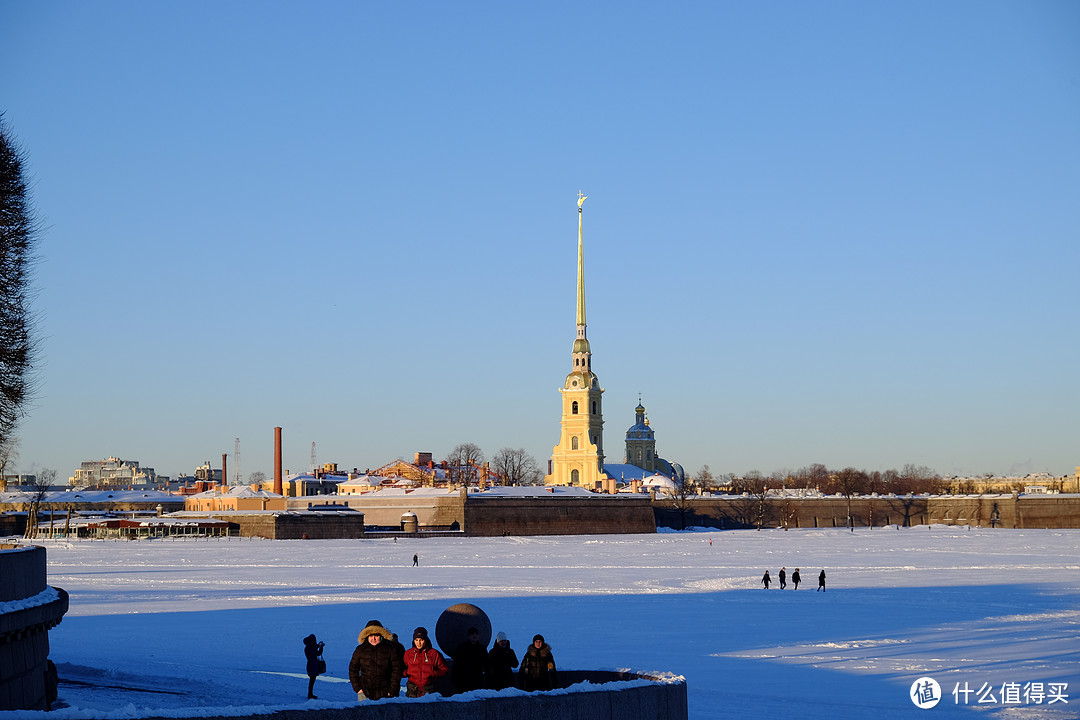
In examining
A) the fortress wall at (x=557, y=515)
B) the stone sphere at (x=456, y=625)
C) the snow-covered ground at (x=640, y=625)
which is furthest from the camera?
the fortress wall at (x=557, y=515)

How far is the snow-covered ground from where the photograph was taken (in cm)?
1889

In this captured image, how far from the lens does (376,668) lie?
10.6m

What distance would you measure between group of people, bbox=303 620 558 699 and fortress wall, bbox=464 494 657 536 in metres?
82.6

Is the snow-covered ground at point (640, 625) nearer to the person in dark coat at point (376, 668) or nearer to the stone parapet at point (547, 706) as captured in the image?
the stone parapet at point (547, 706)

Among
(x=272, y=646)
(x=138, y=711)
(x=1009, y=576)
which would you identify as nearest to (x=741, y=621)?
(x=272, y=646)

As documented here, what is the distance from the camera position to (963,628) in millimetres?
26391

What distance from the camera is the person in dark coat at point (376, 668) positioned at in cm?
1057

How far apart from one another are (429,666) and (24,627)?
271 inches

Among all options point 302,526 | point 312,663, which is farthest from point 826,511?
point 312,663

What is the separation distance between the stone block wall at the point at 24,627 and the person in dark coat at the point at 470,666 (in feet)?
19.4

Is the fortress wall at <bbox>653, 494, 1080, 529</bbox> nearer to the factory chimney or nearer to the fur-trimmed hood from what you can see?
the factory chimney

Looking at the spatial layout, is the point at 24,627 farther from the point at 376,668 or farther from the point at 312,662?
the point at 376,668

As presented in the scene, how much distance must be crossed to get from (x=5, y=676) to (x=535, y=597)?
820 inches

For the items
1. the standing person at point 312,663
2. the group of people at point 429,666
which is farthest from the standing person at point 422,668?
the standing person at point 312,663
